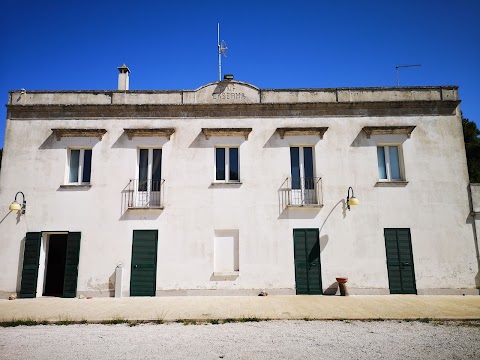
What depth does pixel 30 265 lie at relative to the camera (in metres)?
12.8

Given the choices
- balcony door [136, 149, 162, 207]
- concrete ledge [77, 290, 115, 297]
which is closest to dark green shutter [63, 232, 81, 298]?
concrete ledge [77, 290, 115, 297]

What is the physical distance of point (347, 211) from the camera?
43.7 ft

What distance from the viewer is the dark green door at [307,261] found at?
12750mm

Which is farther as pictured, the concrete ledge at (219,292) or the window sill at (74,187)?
the window sill at (74,187)

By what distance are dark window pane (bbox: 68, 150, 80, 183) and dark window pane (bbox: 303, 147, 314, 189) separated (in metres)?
9.35

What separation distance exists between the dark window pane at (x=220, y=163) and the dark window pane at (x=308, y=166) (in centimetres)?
335

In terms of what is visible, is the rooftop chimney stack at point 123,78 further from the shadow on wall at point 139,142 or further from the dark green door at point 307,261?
the dark green door at point 307,261

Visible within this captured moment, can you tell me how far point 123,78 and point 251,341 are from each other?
12.6 m

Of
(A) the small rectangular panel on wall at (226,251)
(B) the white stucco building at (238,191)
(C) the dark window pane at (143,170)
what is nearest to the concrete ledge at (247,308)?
(B) the white stucco building at (238,191)

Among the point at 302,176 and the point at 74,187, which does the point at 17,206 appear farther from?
the point at 302,176

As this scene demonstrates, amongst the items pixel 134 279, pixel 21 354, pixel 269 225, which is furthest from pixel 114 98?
pixel 21 354

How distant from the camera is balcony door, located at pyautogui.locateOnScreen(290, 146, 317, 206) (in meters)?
13.6

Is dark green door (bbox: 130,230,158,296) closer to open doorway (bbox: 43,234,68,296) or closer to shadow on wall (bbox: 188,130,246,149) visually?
shadow on wall (bbox: 188,130,246,149)

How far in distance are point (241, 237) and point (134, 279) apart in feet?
14.2
